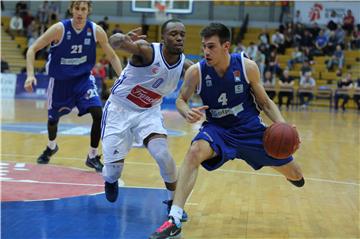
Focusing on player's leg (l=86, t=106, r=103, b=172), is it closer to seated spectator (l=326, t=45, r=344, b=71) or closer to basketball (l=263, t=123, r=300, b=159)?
basketball (l=263, t=123, r=300, b=159)

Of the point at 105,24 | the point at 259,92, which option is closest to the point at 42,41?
the point at 259,92

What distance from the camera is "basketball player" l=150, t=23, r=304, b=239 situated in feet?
17.1

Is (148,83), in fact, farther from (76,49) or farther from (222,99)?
(76,49)

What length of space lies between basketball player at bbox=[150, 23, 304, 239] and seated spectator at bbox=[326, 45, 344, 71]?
19.0 m

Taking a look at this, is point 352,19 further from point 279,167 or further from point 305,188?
point 279,167

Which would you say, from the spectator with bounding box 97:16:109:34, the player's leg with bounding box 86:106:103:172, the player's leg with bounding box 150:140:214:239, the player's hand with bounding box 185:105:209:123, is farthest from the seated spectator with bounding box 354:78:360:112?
the player's hand with bounding box 185:105:209:123

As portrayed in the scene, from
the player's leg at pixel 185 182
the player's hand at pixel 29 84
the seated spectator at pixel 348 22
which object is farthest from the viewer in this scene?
the seated spectator at pixel 348 22

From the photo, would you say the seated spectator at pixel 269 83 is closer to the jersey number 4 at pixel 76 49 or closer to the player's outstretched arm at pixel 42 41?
the jersey number 4 at pixel 76 49

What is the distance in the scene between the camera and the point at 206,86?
5418mm

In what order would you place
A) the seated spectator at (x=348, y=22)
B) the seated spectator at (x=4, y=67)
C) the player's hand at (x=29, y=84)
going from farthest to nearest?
the seated spectator at (x=348, y=22), the seated spectator at (x=4, y=67), the player's hand at (x=29, y=84)

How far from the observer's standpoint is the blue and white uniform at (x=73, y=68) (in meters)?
7.96

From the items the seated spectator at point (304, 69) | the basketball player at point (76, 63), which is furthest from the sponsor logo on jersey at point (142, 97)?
the seated spectator at point (304, 69)

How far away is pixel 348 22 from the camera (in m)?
24.3

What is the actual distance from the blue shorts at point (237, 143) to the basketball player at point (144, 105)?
46 centimetres
